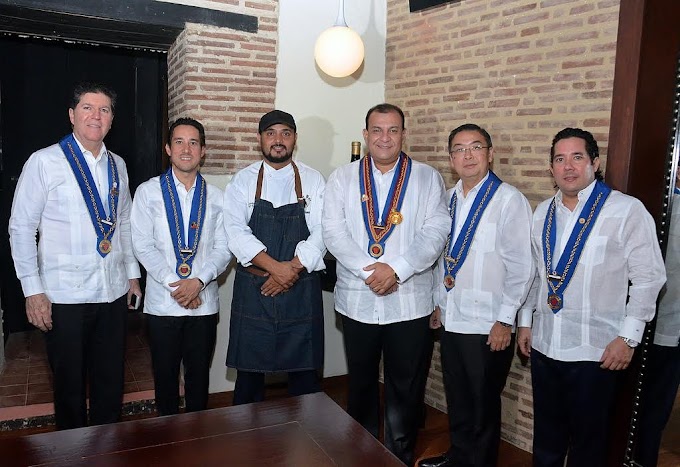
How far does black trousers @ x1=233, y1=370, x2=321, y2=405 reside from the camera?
3670 mm

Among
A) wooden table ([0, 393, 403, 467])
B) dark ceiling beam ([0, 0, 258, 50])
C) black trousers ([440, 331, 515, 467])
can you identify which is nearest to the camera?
wooden table ([0, 393, 403, 467])

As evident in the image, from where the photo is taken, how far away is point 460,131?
3197mm

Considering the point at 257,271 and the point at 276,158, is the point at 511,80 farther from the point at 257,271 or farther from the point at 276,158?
the point at 257,271

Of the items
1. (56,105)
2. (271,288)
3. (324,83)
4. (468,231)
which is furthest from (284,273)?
(56,105)

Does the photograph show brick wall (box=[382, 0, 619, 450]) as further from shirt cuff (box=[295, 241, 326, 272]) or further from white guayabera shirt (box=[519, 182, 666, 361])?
shirt cuff (box=[295, 241, 326, 272])

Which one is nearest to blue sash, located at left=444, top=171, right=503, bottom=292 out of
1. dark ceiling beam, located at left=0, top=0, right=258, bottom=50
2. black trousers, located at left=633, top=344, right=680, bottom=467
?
black trousers, located at left=633, top=344, right=680, bottom=467

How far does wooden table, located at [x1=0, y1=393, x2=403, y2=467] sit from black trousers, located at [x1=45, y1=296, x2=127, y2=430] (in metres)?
1.40

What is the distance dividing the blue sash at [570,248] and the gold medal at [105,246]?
2286 millimetres

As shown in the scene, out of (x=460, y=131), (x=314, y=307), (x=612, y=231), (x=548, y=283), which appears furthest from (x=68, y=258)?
(x=612, y=231)

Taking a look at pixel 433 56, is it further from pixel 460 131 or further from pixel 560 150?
pixel 560 150

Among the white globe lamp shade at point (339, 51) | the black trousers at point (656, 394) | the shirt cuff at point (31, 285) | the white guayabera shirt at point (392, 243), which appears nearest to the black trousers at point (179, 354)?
the shirt cuff at point (31, 285)

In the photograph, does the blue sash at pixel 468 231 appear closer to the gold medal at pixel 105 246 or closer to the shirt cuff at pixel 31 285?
the gold medal at pixel 105 246

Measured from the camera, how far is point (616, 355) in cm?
274

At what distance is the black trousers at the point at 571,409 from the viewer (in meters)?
2.82
